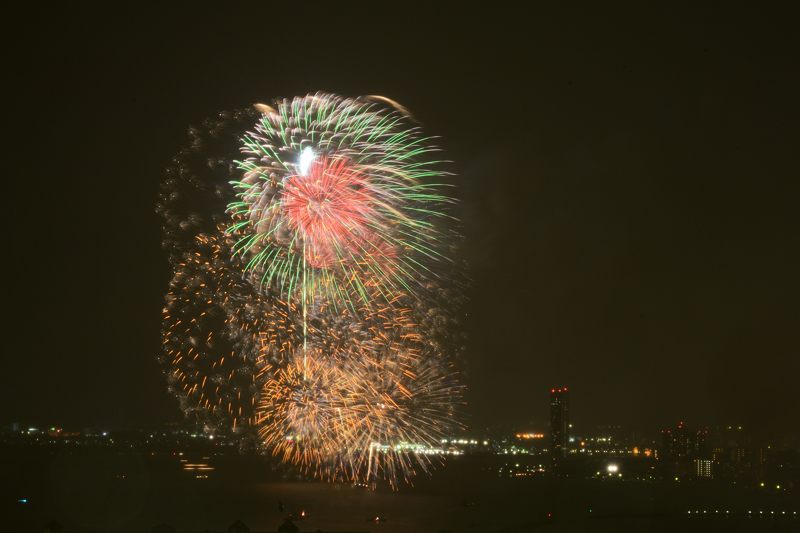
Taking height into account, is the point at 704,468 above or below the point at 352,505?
above

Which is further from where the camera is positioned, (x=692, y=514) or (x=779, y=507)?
(x=779, y=507)

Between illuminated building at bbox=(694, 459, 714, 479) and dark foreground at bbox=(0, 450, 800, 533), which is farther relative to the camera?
illuminated building at bbox=(694, 459, 714, 479)

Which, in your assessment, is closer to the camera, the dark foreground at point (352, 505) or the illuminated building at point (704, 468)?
the dark foreground at point (352, 505)

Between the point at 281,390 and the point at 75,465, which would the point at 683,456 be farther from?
the point at 281,390

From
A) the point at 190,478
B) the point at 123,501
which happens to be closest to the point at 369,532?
the point at 123,501

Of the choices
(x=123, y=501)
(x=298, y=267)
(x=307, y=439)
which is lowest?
(x=123, y=501)

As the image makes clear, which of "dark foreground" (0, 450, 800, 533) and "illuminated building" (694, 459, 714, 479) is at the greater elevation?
"illuminated building" (694, 459, 714, 479)

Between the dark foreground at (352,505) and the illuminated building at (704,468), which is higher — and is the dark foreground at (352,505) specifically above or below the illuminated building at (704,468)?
below

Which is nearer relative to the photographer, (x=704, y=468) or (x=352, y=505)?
(x=352, y=505)
